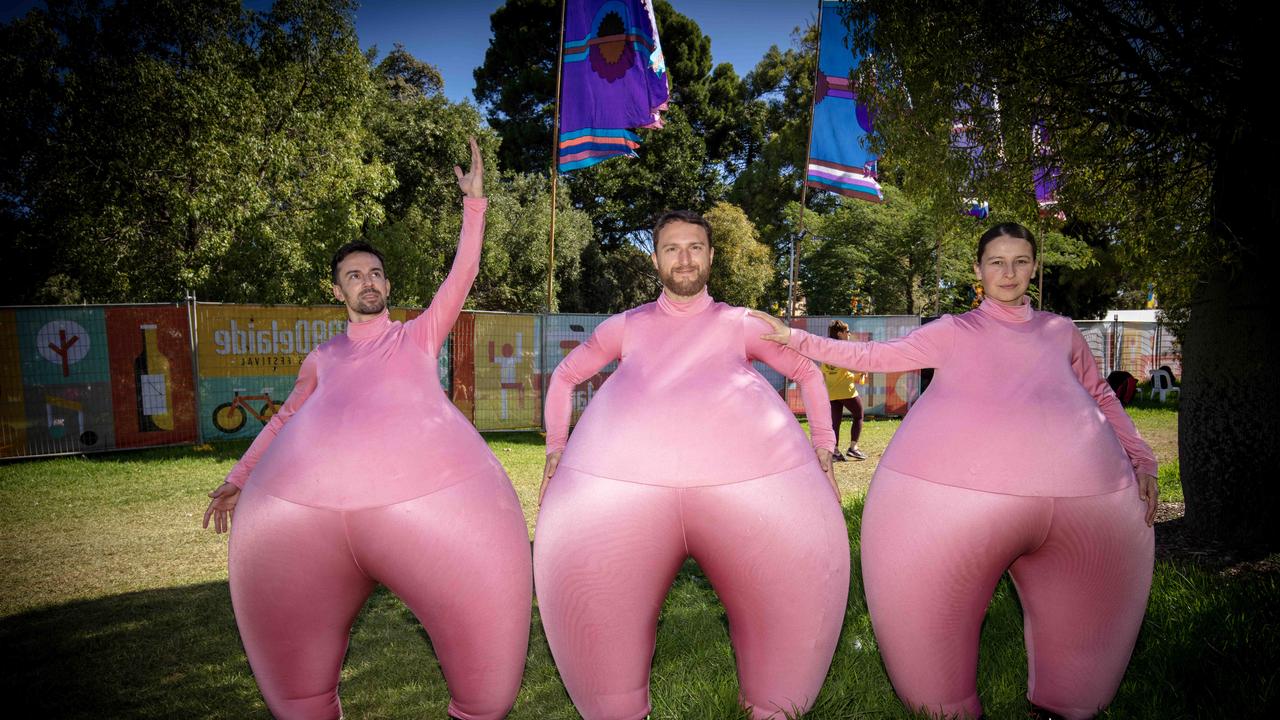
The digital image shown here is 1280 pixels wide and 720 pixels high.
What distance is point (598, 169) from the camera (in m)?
30.2

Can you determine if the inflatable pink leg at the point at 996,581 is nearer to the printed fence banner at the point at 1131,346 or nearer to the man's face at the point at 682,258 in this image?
the man's face at the point at 682,258

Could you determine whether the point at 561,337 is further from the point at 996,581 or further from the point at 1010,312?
the point at 996,581

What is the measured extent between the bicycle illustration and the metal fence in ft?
0.05

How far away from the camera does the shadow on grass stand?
11.1ft

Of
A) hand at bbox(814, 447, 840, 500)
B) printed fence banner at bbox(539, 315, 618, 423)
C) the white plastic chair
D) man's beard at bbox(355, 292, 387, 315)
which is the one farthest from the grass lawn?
the white plastic chair

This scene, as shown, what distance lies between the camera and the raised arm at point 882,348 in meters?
2.96

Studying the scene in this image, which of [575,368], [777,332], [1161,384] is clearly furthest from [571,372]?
[1161,384]

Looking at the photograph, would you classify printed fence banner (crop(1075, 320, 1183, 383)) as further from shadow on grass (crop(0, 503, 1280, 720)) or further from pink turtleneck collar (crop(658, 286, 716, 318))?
pink turtleneck collar (crop(658, 286, 716, 318))

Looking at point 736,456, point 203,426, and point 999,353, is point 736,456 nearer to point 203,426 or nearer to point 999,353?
point 999,353

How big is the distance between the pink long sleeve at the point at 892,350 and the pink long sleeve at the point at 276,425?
6.74 feet

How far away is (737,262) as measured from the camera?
2583 cm

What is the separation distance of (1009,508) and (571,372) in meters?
1.81

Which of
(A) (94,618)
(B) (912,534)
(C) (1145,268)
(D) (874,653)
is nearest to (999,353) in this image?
(B) (912,534)

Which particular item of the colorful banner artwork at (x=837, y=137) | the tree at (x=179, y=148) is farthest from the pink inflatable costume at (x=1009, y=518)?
the tree at (x=179, y=148)
